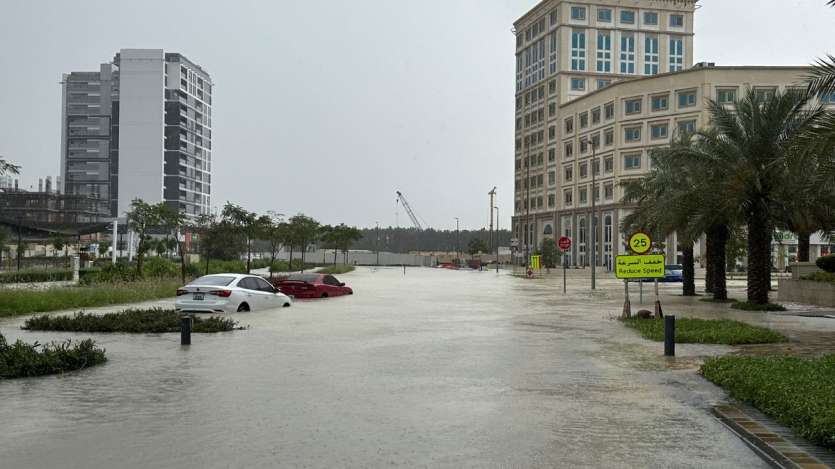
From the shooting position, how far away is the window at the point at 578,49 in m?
112

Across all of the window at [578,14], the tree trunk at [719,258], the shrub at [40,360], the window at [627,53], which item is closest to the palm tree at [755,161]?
the tree trunk at [719,258]

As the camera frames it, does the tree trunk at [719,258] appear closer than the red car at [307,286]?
No

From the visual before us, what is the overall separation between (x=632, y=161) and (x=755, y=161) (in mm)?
68477

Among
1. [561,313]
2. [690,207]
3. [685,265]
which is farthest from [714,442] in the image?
[685,265]

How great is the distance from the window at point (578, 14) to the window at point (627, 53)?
6.92 metres

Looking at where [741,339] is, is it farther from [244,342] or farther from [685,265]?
[685,265]

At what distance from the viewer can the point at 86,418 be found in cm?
797

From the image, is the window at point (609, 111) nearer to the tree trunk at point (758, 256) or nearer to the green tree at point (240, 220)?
the green tree at point (240, 220)

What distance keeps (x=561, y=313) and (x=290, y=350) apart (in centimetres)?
1288

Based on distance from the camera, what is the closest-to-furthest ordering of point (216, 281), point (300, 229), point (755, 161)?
point (216, 281)
point (755, 161)
point (300, 229)

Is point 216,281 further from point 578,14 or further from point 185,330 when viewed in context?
point 578,14

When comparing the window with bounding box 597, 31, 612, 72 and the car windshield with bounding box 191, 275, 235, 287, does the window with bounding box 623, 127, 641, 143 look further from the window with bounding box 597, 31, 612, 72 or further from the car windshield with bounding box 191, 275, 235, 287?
the car windshield with bounding box 191, 275, 235, 287

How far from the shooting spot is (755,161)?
26.4 m

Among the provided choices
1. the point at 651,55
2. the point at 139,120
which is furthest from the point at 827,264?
the point at 139,120
